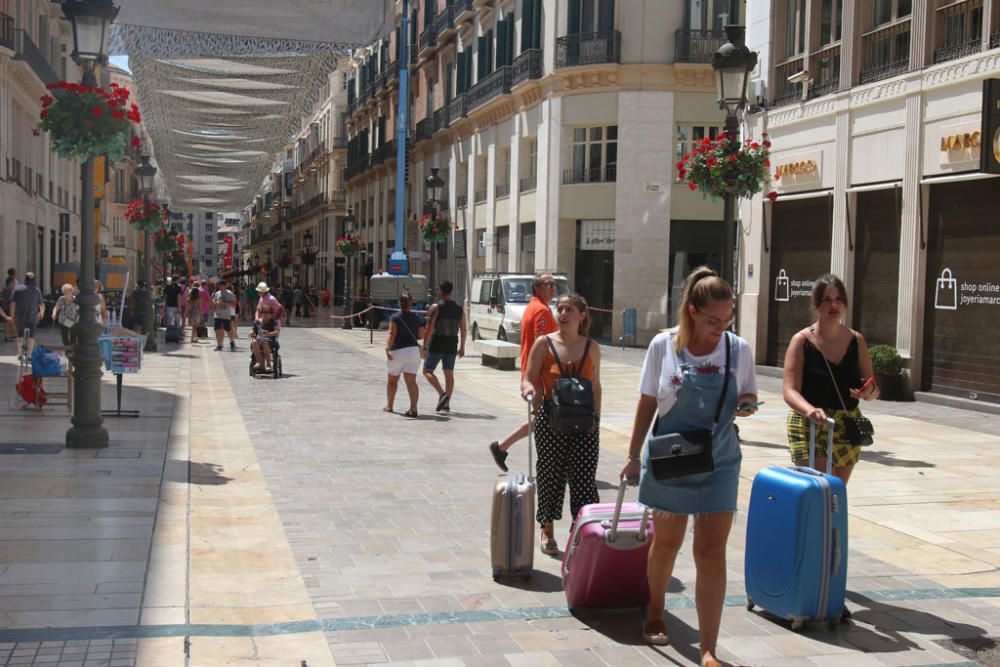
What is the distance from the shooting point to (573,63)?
3164cm

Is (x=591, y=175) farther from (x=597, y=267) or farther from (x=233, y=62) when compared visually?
(x=233, y=62)

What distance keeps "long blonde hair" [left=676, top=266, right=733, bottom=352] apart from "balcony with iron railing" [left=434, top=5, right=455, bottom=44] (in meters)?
40.4

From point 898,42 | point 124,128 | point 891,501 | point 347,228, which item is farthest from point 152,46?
point 347,228

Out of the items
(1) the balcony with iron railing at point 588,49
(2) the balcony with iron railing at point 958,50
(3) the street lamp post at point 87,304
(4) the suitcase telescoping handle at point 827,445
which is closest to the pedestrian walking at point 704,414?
(4) the suitcase telescoping handle at point 827,445

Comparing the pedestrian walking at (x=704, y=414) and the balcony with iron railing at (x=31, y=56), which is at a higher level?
the balcony with iron railing at (x=31, y=56)

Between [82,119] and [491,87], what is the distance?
2817 cm

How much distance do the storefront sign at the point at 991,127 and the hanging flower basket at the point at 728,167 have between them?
3.67 m

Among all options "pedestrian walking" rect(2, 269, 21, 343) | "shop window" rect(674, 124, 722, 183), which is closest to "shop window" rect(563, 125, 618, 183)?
"shop window" rect(674, 124, 722, 183)

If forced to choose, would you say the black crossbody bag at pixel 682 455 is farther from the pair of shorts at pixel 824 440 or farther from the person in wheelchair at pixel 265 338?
the person in wheelchair at pixel 265 338

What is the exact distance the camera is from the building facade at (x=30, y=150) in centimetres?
3300

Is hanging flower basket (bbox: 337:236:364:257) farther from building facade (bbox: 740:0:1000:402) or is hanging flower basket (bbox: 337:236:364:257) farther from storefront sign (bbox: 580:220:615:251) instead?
building facade (bbox: 740:0:1000:402)

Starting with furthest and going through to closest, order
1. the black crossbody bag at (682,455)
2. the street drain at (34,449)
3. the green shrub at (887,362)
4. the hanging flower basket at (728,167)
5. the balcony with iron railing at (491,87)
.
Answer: the balcony with iron railing at (491,87) < the green shrub at (887,362) < the hanging flower basket at (728,167) < the street drain at (34,449) < the black crossbody bag at (682,455)

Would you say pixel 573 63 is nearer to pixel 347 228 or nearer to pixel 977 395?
pixel 977 395

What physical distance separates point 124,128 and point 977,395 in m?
11.8
